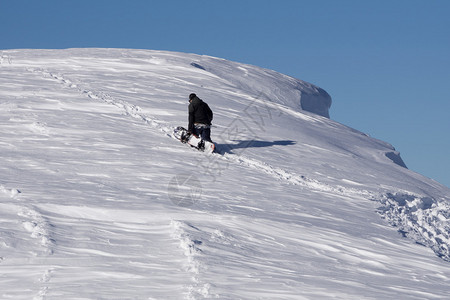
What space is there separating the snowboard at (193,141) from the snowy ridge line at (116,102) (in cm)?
51

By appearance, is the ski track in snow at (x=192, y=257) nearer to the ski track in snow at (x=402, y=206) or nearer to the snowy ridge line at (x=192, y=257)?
the snowy ridge line at (x=192, y=257)

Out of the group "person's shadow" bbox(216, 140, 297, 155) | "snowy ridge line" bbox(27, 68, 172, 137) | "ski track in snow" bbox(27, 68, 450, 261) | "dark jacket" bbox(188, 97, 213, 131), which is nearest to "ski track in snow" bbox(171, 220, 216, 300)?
"ski track in snow" bbox(27, 68, 450, 261)

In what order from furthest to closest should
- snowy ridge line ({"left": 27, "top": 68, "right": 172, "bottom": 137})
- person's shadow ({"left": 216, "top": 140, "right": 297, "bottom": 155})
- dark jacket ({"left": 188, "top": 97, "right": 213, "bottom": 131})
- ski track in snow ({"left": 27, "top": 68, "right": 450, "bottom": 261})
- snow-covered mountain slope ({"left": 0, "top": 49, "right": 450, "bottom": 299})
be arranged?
snowy ridge line ({"left": 27, "top": 68, "right": 172, "bottom": 137})
person's shadow ({"left": 216, "top": 140, "right": 297, "bottom": 155})
dark jacket ({"left": 188, "top": 97, "right": 213, "bottom": 131})
ski track in snow ({"left": 27, "top": 68, "right": 450, "bottom": 261})
snow-covered mountain slope ({"left": 0, "top": 49, "right": 450, "bottom": 299})

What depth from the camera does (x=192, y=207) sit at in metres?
8.00

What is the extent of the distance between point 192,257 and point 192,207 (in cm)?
206

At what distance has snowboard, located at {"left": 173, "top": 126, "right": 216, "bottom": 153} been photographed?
1227cm

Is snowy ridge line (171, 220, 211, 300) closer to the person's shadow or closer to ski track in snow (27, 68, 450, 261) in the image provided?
ski track in snow (27, 68, 450, 261)

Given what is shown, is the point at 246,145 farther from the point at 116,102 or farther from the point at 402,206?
the point at 116,102

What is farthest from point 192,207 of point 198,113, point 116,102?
point 116,102

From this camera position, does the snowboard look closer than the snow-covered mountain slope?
No

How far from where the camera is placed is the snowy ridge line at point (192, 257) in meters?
4.98

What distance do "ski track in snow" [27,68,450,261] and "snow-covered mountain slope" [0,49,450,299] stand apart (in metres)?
0.05

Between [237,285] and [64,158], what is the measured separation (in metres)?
5.58

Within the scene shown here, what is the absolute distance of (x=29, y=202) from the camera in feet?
23.4
